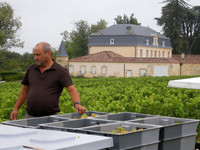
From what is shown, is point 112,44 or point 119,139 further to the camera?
point 112,44

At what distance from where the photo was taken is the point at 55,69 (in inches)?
227

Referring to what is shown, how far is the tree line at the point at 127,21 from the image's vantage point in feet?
181

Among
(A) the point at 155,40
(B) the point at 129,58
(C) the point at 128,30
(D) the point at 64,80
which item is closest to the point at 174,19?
(A) the point at 155,40

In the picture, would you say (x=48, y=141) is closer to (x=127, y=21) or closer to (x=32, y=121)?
(x=32, y=121)

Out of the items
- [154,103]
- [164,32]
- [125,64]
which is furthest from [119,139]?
[164,32]

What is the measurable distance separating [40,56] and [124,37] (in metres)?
57.9

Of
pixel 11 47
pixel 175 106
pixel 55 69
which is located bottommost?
pixel 175 106

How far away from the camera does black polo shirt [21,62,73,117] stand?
18.8 ft

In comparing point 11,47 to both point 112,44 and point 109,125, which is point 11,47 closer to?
point 112,44

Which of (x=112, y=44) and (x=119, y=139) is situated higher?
(x=112, y=44)

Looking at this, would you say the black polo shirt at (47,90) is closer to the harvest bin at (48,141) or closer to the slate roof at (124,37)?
the harvest bin at (48,141)

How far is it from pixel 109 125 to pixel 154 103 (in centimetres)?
661

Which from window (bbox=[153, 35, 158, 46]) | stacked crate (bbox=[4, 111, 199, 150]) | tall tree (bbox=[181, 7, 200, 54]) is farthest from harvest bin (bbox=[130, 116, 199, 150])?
tall tree (bbox=[181, 7, 200, 54])

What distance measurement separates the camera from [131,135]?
4.04 meters
